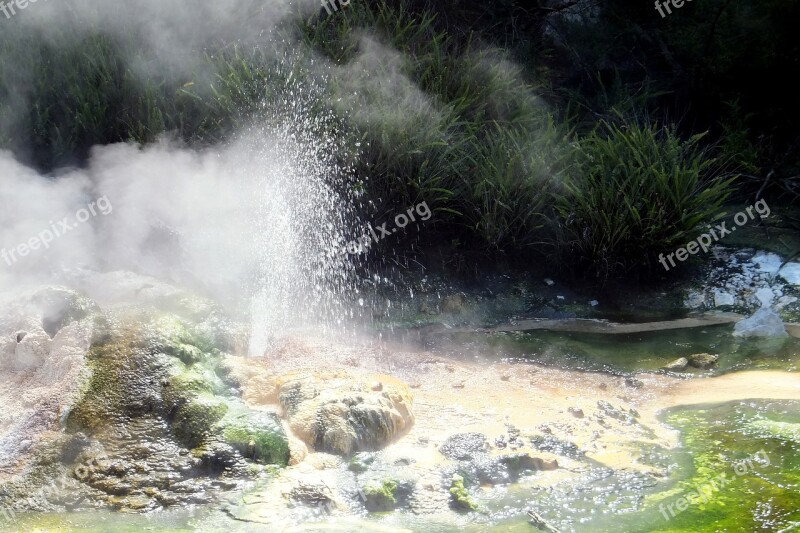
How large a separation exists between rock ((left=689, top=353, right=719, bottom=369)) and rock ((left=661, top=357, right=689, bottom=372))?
5 centimetres

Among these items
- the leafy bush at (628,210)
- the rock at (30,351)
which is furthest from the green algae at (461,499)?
the leafy bush at (628,210)

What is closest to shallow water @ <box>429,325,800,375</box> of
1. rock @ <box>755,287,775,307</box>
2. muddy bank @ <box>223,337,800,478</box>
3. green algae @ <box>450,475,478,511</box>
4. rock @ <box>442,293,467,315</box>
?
muddy bank @ <box>223,337,800,478</box>

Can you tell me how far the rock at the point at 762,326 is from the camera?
575 centimetres

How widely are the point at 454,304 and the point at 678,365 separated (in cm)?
169

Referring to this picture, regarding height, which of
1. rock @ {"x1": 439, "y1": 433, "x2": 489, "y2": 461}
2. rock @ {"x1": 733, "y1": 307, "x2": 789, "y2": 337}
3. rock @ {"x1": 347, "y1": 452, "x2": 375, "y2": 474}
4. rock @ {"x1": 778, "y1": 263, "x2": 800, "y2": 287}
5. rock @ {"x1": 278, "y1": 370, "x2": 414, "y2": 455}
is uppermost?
rock @ {"x1": 278, "y1": 370, "x2": 414, "y2": 455}

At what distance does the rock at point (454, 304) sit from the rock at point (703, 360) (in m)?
1.69

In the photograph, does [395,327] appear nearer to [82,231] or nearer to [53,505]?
[82,231]

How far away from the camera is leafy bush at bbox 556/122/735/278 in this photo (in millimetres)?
6254

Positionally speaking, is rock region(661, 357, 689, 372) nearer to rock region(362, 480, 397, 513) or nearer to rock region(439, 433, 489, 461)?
rock region(439, 433, 489, 461)

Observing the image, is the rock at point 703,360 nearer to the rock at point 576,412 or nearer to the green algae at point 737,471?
the green algae at point 737,471

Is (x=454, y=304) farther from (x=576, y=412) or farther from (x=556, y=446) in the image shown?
(x=556, y=446)

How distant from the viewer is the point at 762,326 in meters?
5.82

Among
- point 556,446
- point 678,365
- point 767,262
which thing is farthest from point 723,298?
point 556,446

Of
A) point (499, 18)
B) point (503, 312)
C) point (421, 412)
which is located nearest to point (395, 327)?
point (503, 312)
